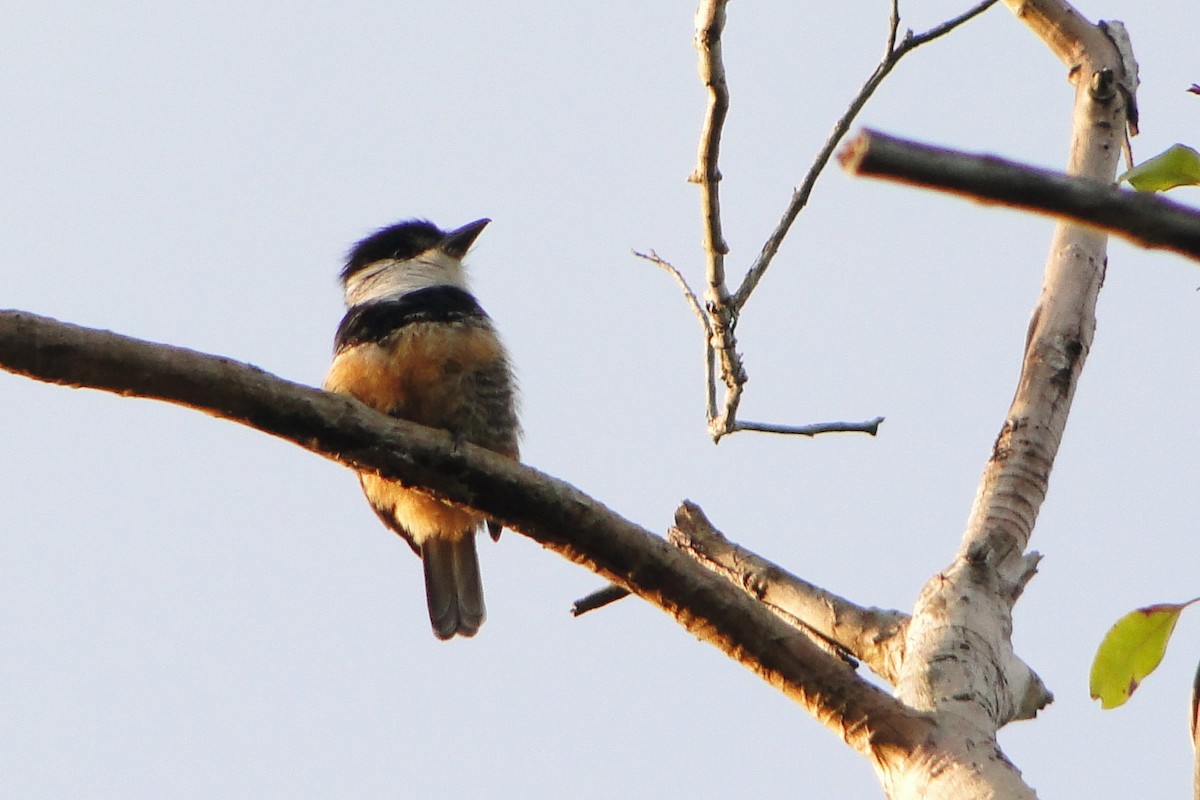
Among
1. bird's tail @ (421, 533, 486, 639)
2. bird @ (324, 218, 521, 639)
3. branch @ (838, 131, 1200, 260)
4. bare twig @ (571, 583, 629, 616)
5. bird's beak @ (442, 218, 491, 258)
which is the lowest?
branch @ (838, 131, 1200, 260)

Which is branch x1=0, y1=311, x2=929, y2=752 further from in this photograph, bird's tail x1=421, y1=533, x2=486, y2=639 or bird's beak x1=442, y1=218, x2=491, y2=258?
bird's beak x1=442, y1=218, x2=491, y2=258

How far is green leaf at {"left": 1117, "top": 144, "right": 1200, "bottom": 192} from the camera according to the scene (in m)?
1.98

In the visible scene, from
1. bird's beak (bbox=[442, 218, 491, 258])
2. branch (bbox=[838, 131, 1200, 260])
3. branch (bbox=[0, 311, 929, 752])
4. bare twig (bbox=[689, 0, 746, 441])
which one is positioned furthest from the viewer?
bird's beak (bbox=[442, 218, 491, 258])

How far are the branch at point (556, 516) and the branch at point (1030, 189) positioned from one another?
6.21 feet

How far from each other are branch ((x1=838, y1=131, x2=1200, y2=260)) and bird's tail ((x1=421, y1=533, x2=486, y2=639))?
4.03 meters

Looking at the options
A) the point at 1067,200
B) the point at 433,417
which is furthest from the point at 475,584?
the point at 1067,200

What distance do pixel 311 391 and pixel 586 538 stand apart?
602mm

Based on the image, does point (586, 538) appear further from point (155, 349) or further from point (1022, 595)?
point (1022, 595)

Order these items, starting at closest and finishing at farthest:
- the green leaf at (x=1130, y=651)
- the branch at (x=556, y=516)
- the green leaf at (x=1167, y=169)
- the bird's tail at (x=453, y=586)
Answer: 1. the green leaf at (x=1167, y=169)
2. the green leaf at (x=1130, y=651)
3. the branch at (x=556, y=516)
4. the bird's tail at (x=453, y=586)

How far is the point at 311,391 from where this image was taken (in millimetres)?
2701

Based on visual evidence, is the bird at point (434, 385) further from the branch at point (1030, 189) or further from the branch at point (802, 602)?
the branch at point (1030, 189)

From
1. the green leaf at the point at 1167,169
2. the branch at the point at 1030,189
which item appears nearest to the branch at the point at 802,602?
the green leaf at the point at 1167,169

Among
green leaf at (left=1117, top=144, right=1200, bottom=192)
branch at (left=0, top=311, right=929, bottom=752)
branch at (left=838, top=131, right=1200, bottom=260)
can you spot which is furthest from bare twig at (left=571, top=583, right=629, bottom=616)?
branch at (left=838, top=131, right=1200, bottom=260)

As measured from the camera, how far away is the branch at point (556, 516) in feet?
8.63
